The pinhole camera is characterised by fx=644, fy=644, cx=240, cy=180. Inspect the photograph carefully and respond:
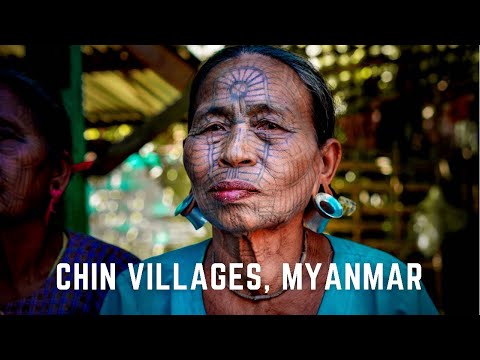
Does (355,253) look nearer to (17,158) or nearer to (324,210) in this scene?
(324,210)

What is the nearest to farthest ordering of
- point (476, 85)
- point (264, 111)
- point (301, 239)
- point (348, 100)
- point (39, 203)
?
point (264, 111) → point (301, 239) → point (39, 203) → point (476, 85) → point (348, 100)

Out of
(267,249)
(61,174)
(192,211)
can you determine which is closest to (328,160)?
(267,249)

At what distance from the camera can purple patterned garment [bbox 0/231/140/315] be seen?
101 inches

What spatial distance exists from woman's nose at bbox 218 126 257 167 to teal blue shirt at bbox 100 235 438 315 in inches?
17.1

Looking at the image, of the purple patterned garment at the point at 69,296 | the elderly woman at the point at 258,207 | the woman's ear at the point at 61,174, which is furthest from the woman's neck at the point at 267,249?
the woman's ear at the point at 61,174

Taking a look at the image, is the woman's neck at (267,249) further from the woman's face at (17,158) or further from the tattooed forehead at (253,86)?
the woman's face at (17,158)

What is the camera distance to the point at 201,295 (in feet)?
7.84

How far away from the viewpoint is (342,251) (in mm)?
2424


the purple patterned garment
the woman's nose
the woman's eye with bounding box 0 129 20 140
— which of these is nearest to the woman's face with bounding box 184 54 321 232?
the woman's nose

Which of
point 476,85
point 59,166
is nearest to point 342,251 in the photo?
point 59,166

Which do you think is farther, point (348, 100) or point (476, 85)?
point (348, 100)
